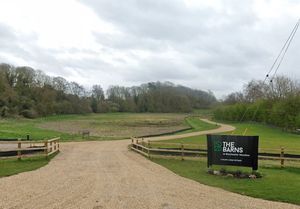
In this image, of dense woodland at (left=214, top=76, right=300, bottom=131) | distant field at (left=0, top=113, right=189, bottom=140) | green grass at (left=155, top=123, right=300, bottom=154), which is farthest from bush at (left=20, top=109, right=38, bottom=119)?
green grass at (left=155, top=123, right=300, bottom=154)

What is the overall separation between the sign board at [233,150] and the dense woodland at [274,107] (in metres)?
21.6

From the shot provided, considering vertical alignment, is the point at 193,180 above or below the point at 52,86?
below

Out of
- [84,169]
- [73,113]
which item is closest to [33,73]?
[73,113]

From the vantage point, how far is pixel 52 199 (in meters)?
10.7

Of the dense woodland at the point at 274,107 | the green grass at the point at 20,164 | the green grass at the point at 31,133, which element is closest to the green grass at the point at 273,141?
the dense woodland at the point at 274,107

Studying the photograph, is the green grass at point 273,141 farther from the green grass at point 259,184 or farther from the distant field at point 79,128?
the distant field at point 79,128

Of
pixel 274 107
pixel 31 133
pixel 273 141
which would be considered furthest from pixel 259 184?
pixel 274 107

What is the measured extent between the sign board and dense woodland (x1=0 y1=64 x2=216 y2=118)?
8599 centimetres

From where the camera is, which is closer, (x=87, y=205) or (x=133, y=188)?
(x=87, y=205)

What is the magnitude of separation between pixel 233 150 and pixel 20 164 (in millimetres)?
10254

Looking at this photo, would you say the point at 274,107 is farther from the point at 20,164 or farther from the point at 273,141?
the point at 20,164

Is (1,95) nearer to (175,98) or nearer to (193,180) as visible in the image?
(175,98)

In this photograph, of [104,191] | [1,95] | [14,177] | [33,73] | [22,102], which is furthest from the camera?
[33,73]

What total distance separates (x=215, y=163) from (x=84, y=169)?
5.89m
